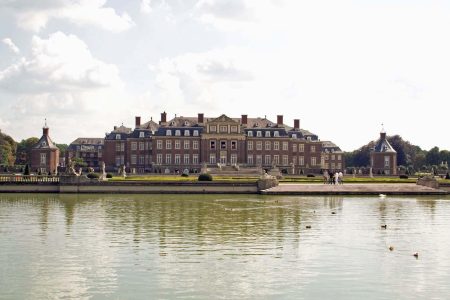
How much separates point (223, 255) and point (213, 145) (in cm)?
7167

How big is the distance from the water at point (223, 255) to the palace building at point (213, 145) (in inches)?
2293

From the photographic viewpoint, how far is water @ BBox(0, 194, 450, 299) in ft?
44.0

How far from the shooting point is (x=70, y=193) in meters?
48.1

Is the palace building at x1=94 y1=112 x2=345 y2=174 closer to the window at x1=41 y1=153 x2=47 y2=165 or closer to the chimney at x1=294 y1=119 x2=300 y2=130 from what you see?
the chimney at x1=294 y1=119 x2=300 y2=130

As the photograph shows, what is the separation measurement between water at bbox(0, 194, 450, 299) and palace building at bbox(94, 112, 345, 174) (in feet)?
191

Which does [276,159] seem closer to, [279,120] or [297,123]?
[279,120]

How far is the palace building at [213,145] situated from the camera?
88.8 metres

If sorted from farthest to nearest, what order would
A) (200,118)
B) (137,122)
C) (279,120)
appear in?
(137,122), (200,118), (279,120)

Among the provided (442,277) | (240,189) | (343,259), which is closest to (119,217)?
(343,259)

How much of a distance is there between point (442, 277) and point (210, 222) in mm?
12804

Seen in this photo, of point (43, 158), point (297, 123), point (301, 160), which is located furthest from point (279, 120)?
point (43, 158)

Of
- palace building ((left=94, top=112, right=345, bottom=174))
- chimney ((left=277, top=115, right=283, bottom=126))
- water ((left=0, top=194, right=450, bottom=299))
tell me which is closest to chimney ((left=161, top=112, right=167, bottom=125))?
palace building ((left=94, top=112, right=345, bottom=174))

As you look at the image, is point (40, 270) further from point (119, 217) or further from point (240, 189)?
point (240, 189)

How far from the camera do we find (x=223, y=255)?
57.4 ft
